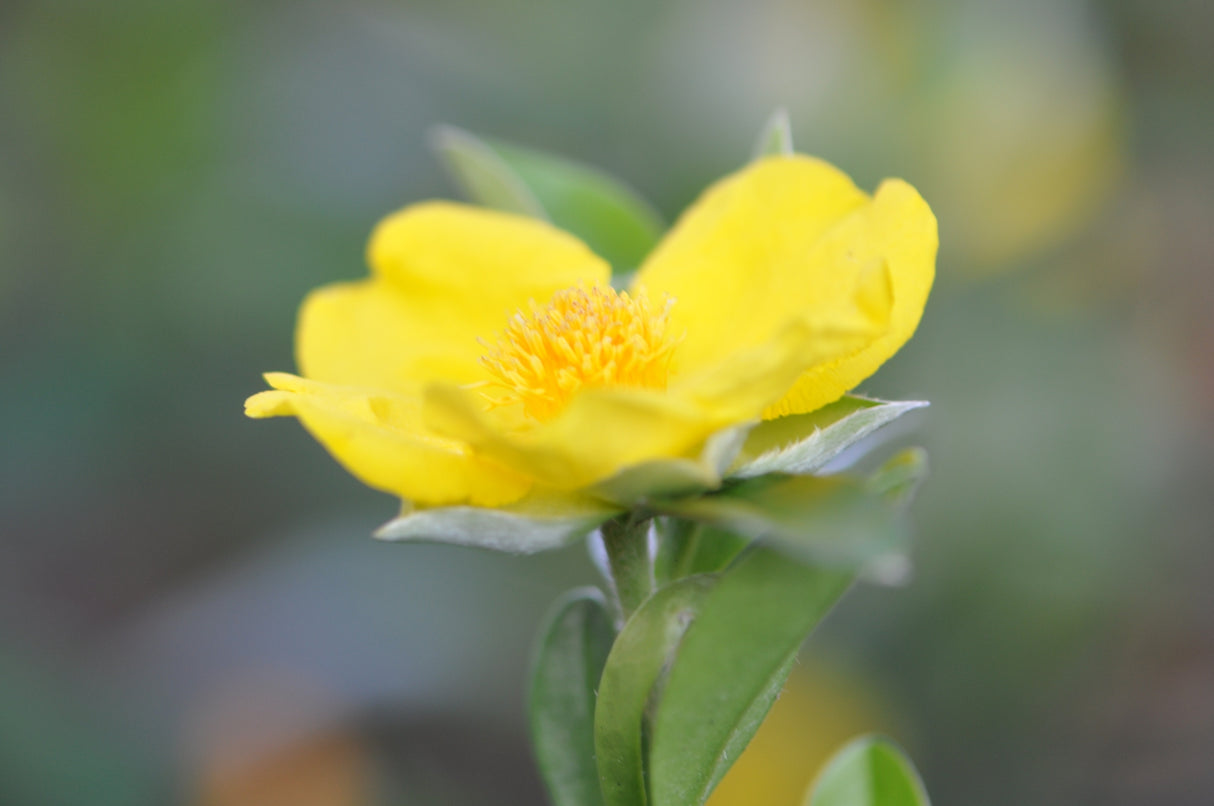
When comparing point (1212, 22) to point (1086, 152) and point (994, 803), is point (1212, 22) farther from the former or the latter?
point (994, 803)

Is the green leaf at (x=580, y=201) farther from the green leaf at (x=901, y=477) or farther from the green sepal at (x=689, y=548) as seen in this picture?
the green leaf at (x=901, y=477)

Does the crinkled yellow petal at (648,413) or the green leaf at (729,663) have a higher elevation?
the crinkled yellow petal at (648,413)

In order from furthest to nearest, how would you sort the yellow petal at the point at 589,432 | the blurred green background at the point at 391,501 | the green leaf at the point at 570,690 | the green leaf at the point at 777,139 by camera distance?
the blurred green background at the point at 391,501 < the green leaf at the point at 777,139 < the green leaf at the point at 570,690 < the yellow petal at the point at 589,432

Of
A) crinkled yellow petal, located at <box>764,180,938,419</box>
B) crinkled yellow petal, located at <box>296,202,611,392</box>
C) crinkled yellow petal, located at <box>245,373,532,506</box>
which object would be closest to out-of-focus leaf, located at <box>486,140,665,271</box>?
crinkled yellow petal, located at <box>296,202,611,392</box>

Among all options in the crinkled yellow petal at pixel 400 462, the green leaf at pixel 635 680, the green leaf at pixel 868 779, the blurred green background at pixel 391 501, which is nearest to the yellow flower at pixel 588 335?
the crinkled yellow petal at pixel 400 462

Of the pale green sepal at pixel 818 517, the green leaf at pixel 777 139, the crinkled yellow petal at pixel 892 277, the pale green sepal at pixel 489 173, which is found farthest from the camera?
the pale green sepal at pixel 489 173

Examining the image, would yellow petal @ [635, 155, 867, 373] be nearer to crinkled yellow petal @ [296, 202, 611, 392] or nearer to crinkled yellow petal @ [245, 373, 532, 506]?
crinkled yellow petal @ [296, 202, 611, 392]
